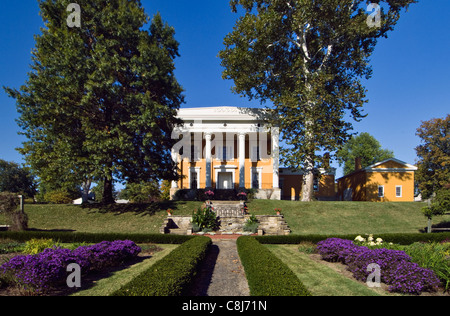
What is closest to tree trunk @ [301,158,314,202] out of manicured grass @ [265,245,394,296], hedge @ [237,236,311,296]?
manicured grass @ [265,245,394,296]

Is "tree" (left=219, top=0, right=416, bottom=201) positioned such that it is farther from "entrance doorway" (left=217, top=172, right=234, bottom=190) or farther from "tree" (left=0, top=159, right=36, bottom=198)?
"tree" (left=0, top=159, right=36, bottom=198)

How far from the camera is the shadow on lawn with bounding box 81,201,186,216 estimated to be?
72.2ft

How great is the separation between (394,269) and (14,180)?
64.3 m

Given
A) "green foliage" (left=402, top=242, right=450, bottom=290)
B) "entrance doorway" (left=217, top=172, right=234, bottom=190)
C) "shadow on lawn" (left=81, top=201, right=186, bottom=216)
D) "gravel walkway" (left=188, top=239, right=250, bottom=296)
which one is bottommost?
"gravel walkway" (left=188, top=239, right=250, bottom=296)

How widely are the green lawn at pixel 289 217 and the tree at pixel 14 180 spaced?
3793 cm

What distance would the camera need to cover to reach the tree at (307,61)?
24328 mm

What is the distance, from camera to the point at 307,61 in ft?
89.7

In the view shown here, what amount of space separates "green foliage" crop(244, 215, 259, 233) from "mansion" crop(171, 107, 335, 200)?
448 inches

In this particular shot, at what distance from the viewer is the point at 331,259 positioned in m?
10.0

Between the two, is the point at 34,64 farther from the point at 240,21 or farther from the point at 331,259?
the point at 331,259

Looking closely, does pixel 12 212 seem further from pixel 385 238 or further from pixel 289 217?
pixel 385 238

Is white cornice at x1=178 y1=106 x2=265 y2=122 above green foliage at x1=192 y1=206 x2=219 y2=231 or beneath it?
above

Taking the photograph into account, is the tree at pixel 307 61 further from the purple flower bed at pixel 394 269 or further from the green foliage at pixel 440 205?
→ the purple flower bed at pixel 394 269

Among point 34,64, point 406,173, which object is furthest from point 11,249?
point 406,173
